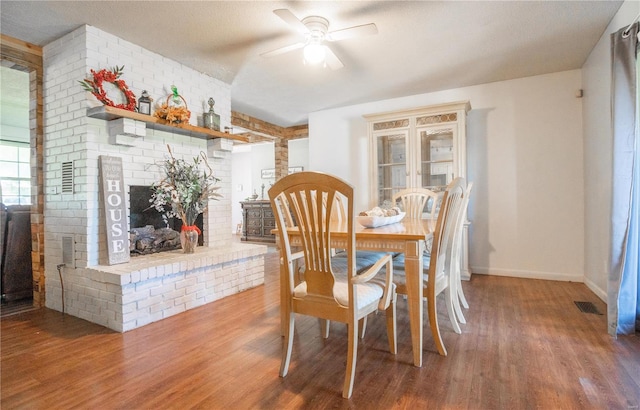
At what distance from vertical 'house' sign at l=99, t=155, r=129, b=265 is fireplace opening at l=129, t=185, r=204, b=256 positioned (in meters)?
0.32

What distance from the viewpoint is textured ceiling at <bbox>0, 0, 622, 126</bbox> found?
→ 7.91 feet

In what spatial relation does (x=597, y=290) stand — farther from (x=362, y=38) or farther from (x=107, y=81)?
(x=107, y=81)

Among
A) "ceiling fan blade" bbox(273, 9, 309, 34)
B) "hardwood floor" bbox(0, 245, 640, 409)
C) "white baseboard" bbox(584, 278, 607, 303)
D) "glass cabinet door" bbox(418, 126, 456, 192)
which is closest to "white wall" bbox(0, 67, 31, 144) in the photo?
"hardwood floor" bbox(0, 245, 640, 409)

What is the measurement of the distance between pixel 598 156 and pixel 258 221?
19.2ft

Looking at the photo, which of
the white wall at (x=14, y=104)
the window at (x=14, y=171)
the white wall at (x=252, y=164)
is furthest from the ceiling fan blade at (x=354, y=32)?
the window at (x=14, y=171)

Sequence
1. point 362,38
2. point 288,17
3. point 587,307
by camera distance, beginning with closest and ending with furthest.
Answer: point 288,17 → point 587,307 → point 362,38

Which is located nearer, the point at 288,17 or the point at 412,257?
the point at 412,257

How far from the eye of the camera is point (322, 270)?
159 centimetres

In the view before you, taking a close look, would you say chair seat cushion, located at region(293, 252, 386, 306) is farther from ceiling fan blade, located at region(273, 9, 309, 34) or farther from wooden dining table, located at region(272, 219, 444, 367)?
ceiling fan blade, located at region(273, 9, 309, 34)

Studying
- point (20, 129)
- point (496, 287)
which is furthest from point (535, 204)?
point (20, 129)

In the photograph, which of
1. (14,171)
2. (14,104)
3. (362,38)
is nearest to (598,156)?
(362,38)

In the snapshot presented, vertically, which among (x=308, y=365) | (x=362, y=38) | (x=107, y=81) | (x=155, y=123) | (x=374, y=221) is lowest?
(x=308, y=365)

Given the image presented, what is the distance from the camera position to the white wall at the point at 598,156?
9.07 feet

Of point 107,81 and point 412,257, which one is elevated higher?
point 107,81
